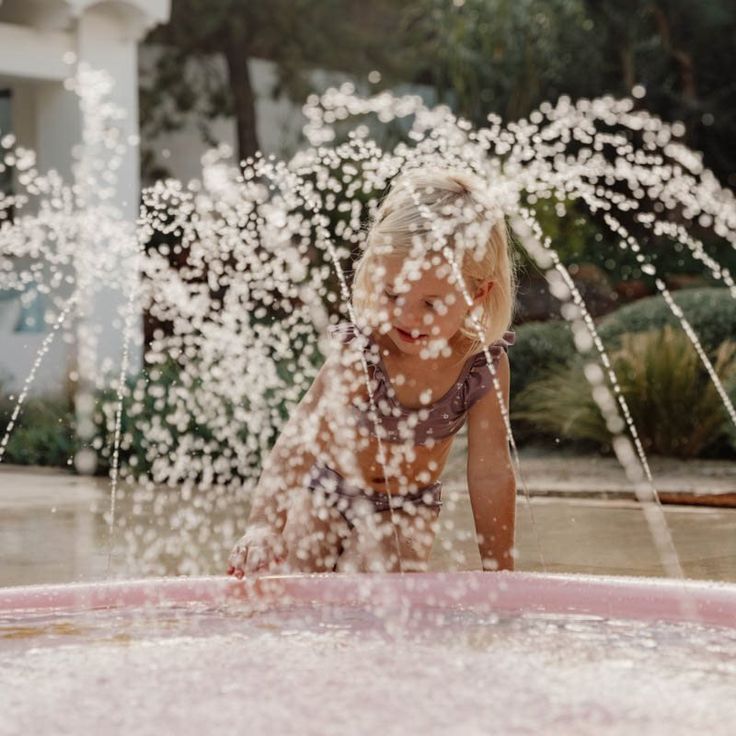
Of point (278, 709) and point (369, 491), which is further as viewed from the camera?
point (369, 491)

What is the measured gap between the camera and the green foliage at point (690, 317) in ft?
30.1

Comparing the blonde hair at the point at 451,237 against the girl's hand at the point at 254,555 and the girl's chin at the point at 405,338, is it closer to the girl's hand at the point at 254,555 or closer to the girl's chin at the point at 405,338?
the girl's chin at the point at 405,338

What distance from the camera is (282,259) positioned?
12.2m

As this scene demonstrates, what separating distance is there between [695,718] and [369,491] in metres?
1.48

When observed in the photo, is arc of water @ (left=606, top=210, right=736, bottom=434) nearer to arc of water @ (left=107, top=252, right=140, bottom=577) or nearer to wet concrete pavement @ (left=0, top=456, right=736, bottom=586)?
wet concrete pavement @ (left=0, top=456, right=736, bottom=586)

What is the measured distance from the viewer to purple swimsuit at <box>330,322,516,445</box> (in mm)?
3326

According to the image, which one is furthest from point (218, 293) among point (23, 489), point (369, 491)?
point (369, 491)

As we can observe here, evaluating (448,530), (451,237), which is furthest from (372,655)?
(448,530)

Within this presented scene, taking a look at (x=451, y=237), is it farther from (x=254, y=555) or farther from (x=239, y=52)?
(x=239, y=52)

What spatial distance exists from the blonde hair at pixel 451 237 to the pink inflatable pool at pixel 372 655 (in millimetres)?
740

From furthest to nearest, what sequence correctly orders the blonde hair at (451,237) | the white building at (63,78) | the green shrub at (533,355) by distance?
the white building at (63,78) → the green shrub at (533,355) → the blonde hair at (451,237)

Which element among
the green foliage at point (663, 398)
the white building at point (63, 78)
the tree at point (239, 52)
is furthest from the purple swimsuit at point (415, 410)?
the tree at point (239, 52)

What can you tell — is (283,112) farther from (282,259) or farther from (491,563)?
(491,563)

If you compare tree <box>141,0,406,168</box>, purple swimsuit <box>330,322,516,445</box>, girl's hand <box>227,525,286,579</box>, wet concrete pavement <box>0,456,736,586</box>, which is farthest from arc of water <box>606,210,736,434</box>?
tree <box>141,0,406,168</box>
